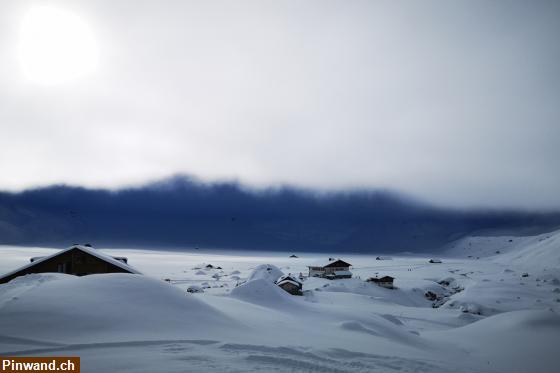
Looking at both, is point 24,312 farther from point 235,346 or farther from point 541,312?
point 541,312

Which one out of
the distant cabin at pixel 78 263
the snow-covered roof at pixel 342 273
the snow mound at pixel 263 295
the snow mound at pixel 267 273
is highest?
the distant cabin at pixel 78 263

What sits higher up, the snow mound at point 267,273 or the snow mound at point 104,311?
the snow mound at point 104,311

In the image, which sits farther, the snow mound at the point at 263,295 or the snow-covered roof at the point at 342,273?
the snow-covered roof at the point at 342,273

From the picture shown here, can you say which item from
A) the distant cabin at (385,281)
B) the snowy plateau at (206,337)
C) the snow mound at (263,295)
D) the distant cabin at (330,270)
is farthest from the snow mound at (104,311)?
the distant cabin at (330,270)

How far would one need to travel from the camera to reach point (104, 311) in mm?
11805

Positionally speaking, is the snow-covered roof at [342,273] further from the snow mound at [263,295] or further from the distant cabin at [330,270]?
the snow mound at [263,295]

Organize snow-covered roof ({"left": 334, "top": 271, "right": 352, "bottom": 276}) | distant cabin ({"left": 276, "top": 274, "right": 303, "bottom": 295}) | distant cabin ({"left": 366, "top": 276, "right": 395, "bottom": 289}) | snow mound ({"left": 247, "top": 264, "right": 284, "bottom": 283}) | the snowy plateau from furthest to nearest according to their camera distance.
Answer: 1. snow-covered roof ({"left": 334, "top": 271, "right": 352, "bottom": 276})
2. snow mound ({"left": 247, "top": 264, "right": 284, "bottom": 283})
3. distant cabin ({"left": 366, "top": 276, "right": 395, "bottom": 289})
4. distant cabin ({"left": 276, "top": 274, "right": 303, "bottom": 295})
5. the snowy plateau

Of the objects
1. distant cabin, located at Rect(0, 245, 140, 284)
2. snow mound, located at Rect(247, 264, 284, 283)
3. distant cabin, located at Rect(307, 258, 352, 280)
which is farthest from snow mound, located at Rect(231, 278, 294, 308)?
distant cabin, located at Rect(307, 258, 352, 280)

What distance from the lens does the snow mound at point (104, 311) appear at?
1011 cm

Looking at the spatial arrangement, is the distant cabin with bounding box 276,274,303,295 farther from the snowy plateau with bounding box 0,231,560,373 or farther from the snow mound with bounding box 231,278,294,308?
the snowy plateau with bounding box 0,231,560,373

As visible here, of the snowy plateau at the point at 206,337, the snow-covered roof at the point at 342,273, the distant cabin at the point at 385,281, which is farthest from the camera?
the snow-covered roof at the point at 342,273

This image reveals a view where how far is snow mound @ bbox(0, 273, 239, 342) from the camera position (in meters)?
10.1

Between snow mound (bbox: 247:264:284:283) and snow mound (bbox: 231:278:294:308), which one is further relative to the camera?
snow mound (bbox: 247:264:284:283)

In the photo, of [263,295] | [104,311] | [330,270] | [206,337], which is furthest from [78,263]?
[330,270]
